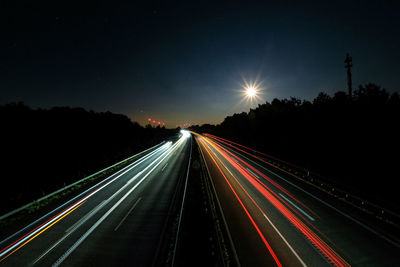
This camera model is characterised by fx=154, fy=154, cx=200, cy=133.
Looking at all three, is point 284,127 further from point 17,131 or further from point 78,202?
point 17,131

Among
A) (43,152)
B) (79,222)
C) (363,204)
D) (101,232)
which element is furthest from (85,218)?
(43,152)

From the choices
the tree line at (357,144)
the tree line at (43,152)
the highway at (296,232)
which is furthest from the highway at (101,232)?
the tree line at (357,144)

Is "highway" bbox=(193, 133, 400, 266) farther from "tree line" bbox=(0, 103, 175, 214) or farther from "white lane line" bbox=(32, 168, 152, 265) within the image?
"tree line" bbox=(0, 103, 175, 214)

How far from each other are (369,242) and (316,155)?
1557 centimetres

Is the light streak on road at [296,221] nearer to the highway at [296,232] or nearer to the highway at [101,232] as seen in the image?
the highway at [296,232]

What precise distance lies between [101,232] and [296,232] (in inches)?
451

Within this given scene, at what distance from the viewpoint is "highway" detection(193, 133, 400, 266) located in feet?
23.8

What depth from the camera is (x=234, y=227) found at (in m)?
9.46

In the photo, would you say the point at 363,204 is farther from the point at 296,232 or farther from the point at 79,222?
the point at 79,222

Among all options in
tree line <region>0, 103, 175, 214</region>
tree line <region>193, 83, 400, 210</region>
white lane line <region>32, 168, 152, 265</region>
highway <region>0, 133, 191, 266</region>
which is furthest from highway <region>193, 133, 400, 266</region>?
tree line <region>0, 103, 175, 214</region>

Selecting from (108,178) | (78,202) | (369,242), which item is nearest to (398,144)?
(369,242)

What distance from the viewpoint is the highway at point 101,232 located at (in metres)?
7.30

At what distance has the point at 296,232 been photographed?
8969 millimetres

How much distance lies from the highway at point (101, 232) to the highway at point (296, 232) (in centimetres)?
435
